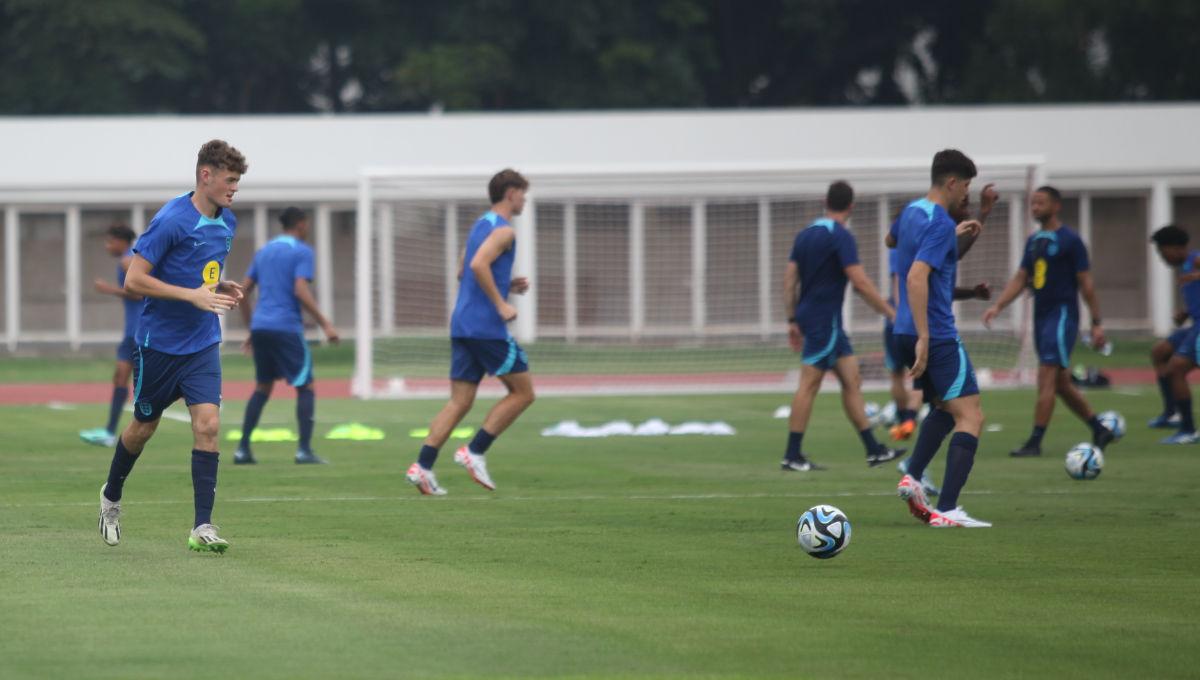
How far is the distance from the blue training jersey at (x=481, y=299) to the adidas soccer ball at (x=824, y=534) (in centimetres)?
371

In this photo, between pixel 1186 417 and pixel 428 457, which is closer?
pixel 428 457

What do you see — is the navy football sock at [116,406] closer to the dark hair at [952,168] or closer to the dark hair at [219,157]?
the dark hair at [219,157]

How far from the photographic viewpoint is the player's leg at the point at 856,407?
46.1 ft

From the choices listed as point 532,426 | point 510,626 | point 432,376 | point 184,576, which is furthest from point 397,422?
point 510,626

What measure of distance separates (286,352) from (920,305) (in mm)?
6113

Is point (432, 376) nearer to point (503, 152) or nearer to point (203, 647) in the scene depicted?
point (503, 152)

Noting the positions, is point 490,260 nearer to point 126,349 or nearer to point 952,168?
point 952,168

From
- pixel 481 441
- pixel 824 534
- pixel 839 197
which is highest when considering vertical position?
pixel 839 197

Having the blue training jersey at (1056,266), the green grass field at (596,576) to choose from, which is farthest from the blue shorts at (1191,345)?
the green grass field at (596,576)

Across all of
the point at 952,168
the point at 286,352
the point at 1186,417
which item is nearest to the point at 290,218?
the point at 286,352

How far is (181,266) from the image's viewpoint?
9359 mm

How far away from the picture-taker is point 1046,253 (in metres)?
15.0

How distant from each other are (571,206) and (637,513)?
2145cm

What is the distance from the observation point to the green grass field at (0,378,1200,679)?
669 cm
